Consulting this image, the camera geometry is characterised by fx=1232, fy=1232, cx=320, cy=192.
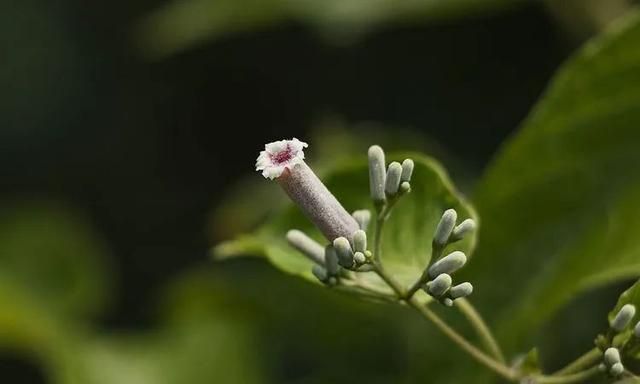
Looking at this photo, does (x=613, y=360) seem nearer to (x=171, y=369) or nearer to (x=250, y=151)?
(x=171, y=369)

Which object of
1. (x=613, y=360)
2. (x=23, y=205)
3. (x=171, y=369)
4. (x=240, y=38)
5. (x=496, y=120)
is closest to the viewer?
(x=613, y=360)

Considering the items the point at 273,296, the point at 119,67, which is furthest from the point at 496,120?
the point at 119,67

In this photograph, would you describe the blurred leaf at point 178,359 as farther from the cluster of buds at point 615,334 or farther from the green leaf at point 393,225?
the cluster of buds at point 615,334

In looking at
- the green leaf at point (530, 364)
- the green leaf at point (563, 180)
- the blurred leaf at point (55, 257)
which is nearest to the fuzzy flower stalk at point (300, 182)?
the green leaf at point (530, 364)

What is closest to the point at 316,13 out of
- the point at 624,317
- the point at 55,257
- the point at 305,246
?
the point at 55,257

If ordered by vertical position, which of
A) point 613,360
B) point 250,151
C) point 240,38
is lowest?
point 613,360

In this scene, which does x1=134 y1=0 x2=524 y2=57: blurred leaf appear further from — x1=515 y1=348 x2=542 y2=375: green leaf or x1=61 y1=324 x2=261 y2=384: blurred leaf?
x1=515 y1=348 x2=542 y2=375: green leaf

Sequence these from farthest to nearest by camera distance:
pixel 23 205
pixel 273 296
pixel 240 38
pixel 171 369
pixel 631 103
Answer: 1. pixel 240 38
2. pixel 23 205
3. pixel 171 369
4. pixel 273 296
5. pixel 631 103

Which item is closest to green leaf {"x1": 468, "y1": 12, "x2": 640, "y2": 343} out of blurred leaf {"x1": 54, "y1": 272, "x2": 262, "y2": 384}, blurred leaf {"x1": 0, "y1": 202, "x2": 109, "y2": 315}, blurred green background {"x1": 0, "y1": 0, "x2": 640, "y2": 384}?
blurred green background {"x1": 0, "y1": 0, "x2": 640, "y2": 384}
